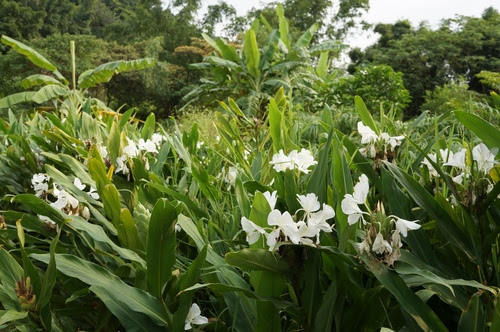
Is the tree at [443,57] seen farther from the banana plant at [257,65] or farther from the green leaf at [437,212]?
the green leaf at [437,212]

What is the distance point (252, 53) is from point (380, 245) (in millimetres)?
8097

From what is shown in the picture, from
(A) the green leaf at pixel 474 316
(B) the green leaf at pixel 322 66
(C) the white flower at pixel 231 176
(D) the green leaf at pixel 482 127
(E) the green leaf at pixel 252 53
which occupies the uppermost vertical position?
(D) the green leaf at pixel 482 127

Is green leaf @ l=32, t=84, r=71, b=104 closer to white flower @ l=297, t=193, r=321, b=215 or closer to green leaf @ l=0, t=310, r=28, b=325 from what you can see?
green leaf @ l=0, t=310, r=28, b=325

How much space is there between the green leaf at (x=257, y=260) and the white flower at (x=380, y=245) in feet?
0.39

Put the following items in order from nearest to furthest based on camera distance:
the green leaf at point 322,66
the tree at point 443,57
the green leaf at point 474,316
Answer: the green leaf at point 474,316
the green leaf at point 322,66
the tree at point 443,57

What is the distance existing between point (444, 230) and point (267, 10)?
24.1 m

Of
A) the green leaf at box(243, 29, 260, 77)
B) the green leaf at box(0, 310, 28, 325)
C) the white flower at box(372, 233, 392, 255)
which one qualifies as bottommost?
the green leaf at box(243, 29, 260, 77)

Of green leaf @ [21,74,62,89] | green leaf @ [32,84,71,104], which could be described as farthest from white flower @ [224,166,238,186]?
green leaf @ [21,74,62,89]

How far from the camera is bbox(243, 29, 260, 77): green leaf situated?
27.0ft

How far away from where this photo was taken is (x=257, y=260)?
0.60m

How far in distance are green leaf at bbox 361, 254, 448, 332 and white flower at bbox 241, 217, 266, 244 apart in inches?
5.1

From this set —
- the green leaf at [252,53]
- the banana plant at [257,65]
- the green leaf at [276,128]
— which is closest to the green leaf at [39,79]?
the banana plant at [257,65]

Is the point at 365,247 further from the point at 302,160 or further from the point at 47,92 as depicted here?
the point at 47,92

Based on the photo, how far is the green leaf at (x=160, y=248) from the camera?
0.62 meters
